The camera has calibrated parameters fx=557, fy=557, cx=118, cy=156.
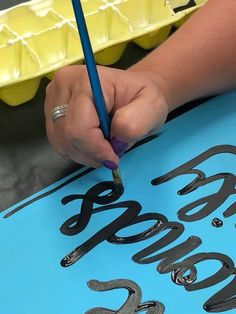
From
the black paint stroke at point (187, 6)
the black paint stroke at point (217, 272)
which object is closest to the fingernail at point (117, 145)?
the black paint stroke at point (217, 272)

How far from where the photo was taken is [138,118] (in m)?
0.43

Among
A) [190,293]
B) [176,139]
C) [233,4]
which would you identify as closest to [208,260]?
[190,293]

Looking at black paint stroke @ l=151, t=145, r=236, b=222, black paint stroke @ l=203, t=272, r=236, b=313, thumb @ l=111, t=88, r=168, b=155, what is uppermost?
thumb @ l=111, t=88, r=168, b=155

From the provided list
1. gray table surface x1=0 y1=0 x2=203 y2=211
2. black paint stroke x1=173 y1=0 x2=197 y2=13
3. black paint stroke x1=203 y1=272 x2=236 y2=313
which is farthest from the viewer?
black paint stroke x1=173 y1=0 x2=197 y2=13

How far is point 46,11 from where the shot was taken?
60 cm

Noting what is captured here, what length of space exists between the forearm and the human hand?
0.03 m

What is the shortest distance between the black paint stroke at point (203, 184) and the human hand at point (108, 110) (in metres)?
0.04

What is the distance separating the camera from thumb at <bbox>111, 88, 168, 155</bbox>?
0.42 metres

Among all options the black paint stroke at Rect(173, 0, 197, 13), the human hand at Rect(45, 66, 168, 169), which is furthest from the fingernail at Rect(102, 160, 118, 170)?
the black paint stroke at Rect(173, 0, 197, 13)

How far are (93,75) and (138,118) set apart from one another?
0.05 m

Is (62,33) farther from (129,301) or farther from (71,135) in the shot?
(129,301)

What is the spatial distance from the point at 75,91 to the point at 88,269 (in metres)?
0.14

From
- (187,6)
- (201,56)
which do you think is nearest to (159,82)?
(201,56)

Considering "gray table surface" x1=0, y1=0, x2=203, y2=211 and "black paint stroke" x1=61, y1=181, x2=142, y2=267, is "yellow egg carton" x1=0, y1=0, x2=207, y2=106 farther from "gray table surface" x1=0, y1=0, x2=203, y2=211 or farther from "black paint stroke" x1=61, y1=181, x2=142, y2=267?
"black paint stroke" x1=61, y1=181, x2=142, y2=267
